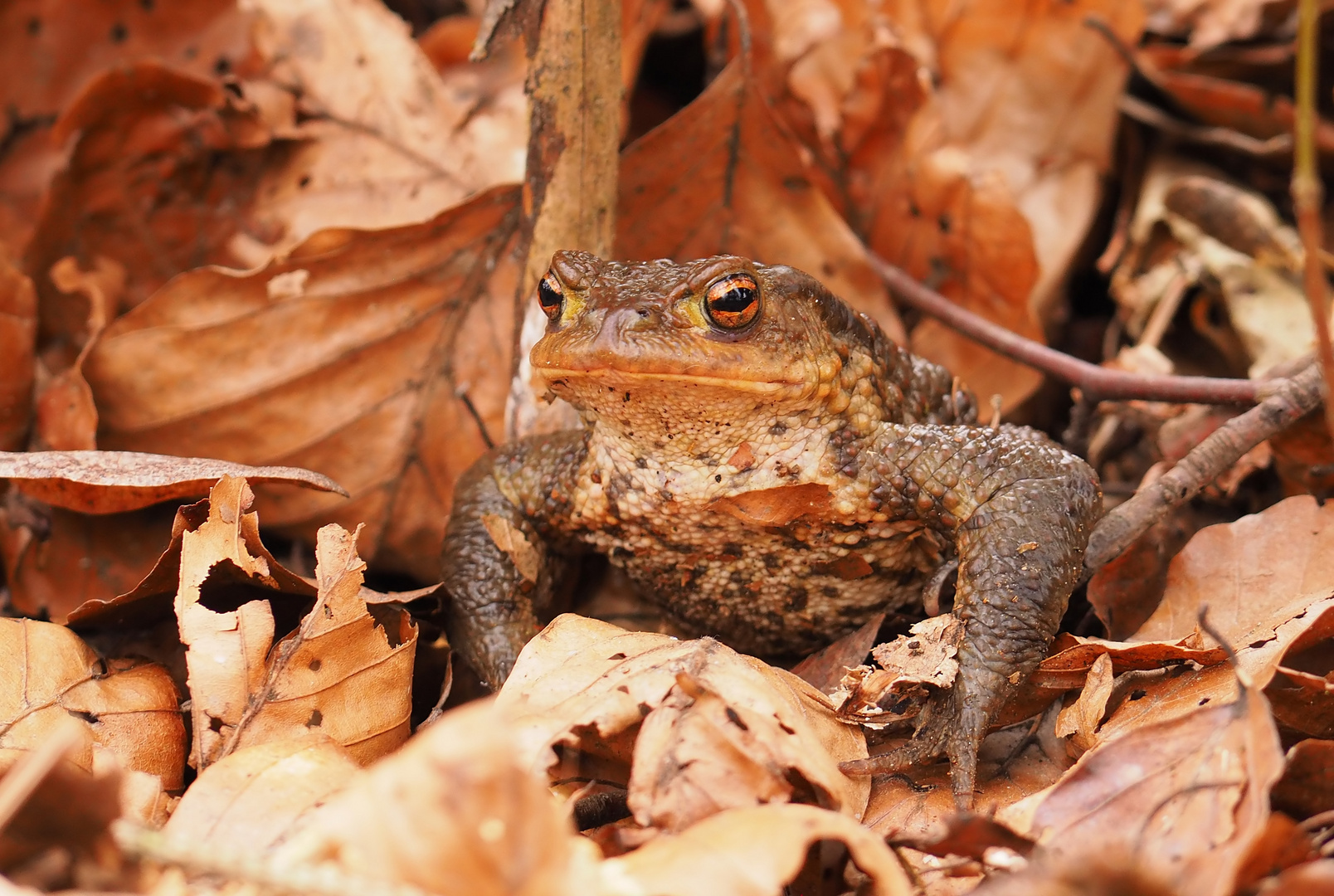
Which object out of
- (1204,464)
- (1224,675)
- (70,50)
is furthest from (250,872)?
(70,50)

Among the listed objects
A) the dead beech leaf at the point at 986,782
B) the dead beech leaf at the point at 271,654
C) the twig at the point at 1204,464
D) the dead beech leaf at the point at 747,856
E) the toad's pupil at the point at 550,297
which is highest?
the toad's pupil at the point at 550,297

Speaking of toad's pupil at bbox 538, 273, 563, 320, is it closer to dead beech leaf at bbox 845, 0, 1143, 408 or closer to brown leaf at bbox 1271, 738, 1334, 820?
dead beech leaf at bbox 845, 0, 1143, 408

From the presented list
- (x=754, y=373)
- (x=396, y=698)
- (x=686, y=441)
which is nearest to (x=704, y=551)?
(x=686, y=441)

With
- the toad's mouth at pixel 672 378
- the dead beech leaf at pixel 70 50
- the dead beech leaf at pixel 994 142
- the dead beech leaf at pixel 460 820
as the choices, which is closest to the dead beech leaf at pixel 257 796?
the dead beech leaf at pixel 460 820

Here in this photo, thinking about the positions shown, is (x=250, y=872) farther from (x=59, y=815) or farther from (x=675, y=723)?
(x=675, y=723)

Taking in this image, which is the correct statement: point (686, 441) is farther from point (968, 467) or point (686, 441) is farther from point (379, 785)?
point (379, 785)

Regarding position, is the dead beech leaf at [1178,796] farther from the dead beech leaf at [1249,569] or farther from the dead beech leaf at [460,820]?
the dead beech leaf at [460,820]
